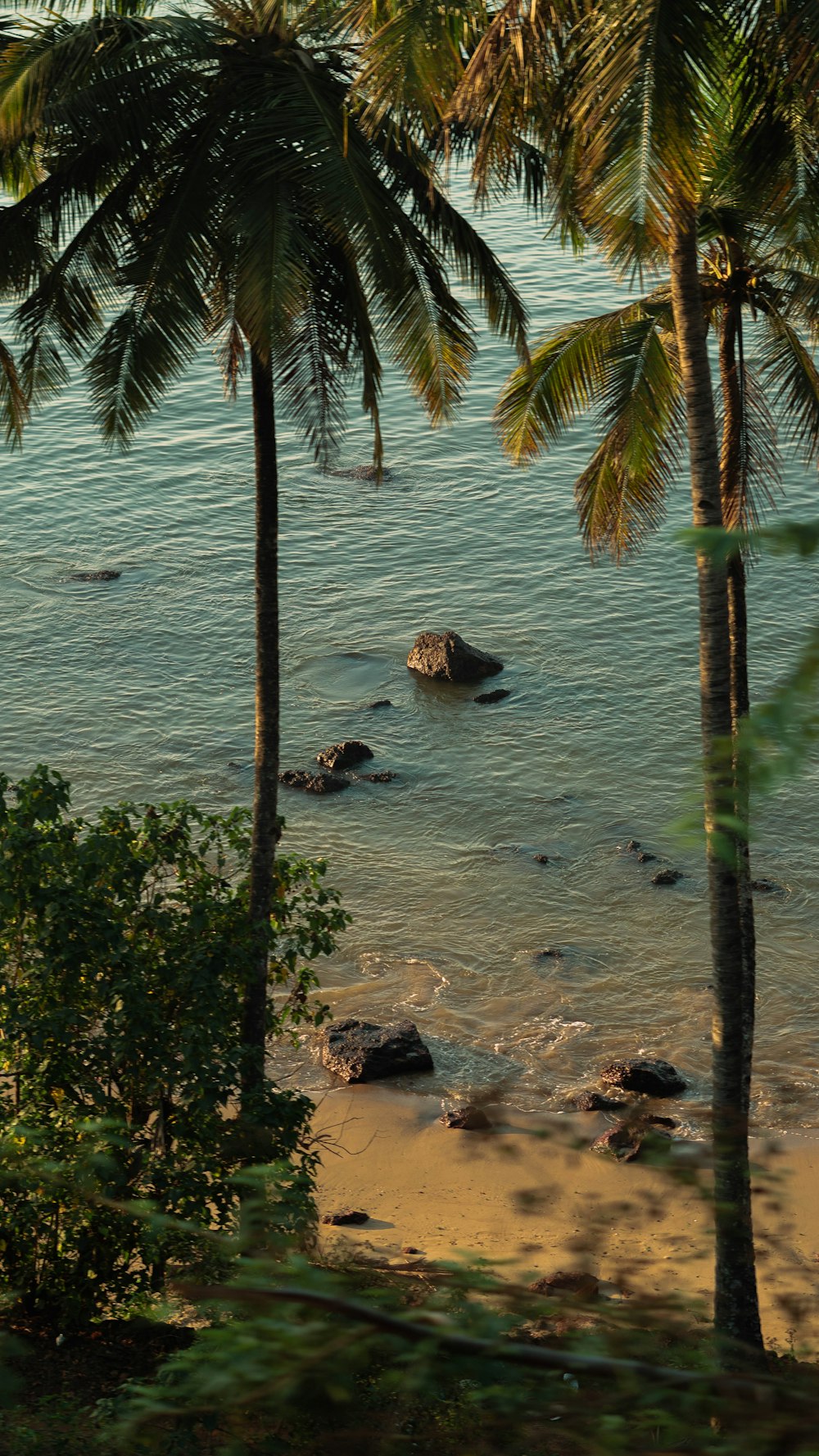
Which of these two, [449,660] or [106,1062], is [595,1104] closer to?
[106,1062]

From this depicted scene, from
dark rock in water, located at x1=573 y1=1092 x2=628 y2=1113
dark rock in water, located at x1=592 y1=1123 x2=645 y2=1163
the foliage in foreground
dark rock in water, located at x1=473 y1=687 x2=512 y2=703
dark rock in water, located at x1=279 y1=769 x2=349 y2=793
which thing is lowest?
dark rock in water, located at x1=573 y1=1092 x2=628 y2=1113

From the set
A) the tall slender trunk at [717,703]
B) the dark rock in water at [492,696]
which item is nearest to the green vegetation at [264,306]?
the tall slender trunk at [717,703]

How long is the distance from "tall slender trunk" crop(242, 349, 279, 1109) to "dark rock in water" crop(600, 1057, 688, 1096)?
267 inches

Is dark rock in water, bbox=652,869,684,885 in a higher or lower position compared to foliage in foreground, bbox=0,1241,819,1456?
lower

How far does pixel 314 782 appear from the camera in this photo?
2720 centimetres

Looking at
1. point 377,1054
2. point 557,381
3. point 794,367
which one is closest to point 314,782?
point 377,1054

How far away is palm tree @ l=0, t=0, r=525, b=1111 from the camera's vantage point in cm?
1149

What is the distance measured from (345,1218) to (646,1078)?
469 cm

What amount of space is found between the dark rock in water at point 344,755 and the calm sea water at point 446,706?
0.41 m

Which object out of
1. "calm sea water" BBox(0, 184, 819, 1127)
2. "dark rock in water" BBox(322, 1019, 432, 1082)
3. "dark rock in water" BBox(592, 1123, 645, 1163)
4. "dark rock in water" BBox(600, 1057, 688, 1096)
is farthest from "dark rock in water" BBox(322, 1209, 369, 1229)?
"dark rock in water" BBox(600, 1057, 688, 1096)

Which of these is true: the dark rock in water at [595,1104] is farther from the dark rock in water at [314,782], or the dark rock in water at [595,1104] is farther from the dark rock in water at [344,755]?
the dark rock in water at [344,755]

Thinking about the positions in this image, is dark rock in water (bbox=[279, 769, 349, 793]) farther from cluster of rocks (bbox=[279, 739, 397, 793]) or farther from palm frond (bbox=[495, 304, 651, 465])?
palm frond (bbox=[495, 304, 651, 465])

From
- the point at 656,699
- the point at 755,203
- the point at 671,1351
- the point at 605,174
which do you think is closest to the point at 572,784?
the point at 656,699

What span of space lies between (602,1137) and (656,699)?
48.4ft
